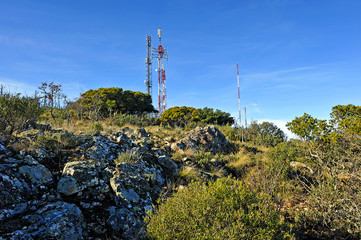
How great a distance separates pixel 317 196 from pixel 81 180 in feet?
20.6

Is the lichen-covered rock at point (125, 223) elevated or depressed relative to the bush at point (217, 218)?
depressed

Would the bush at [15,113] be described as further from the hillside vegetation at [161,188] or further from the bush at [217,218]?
the bush at [217,218]

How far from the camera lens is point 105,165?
5.62 metres

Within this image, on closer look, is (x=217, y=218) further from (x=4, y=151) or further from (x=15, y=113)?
(x=15, y=113)

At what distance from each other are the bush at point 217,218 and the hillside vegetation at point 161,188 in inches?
0.7

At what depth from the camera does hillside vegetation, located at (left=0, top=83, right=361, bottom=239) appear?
331 centimetres

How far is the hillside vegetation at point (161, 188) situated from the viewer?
331 centimetres

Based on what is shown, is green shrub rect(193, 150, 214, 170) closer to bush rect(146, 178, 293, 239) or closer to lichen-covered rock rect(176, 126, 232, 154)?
lichen-covered rock rect(176, 126, 232, 154)

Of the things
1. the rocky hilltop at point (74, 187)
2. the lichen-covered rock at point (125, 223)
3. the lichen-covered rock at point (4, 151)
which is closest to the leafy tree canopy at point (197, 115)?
the rocky hilltop at point (74, 187)

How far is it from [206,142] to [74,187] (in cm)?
673

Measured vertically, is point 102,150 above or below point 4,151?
below

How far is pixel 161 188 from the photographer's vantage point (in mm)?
6031

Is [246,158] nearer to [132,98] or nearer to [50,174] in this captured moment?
[50,174]

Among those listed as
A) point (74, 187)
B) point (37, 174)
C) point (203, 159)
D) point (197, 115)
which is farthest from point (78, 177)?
point (197, 115)
